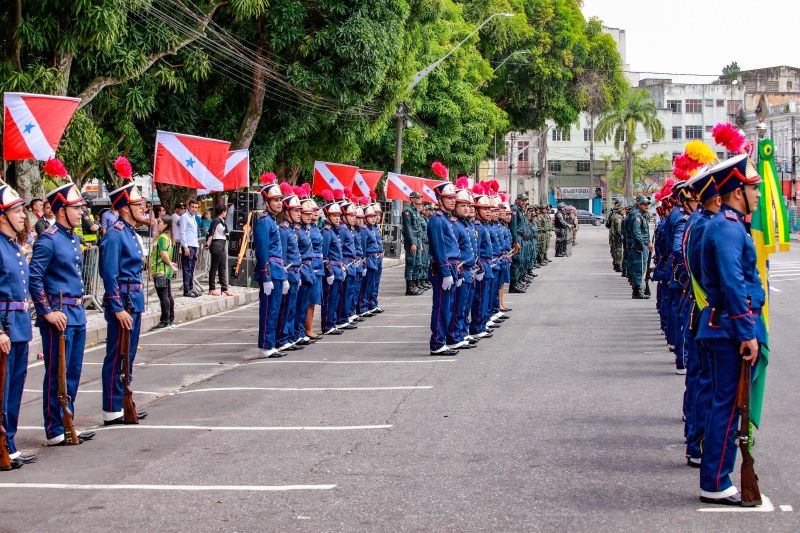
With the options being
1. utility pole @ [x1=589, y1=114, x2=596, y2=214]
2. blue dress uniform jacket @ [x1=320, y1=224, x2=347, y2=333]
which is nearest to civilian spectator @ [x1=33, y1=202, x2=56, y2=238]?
blue dress uniform jacket @ [x1=320, y1=224, x2=347, y2=333]

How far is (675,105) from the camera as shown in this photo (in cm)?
10088

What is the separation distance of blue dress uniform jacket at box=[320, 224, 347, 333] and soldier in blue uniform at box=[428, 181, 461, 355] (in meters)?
3.14

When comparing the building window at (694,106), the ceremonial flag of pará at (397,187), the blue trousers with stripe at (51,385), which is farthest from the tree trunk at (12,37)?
the building window at (694,106)

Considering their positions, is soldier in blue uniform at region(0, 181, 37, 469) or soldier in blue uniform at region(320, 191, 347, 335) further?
soldier in blue uniform at region(320, 191, 347, 335)

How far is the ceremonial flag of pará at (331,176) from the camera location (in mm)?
27734

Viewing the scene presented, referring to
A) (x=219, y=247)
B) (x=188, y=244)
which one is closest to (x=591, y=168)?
(x=219, y=247)

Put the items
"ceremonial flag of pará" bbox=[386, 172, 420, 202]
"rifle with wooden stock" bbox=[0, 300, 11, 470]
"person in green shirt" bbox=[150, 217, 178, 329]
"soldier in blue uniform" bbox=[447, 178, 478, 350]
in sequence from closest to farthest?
"rifle with wooden stock" bbox=[0, 300, 11, 470] < "soldier in blue uniform" bbox=[447, 178, 478, 350] < "person in green shirt" bbox=[150, 217, 178, 329] < "ceremonial flag of pará" bbox=[386, 172, 420, 202]

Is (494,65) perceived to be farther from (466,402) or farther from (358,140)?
(466,402)

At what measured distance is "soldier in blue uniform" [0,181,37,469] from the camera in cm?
796

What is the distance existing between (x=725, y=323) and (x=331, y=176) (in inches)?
864

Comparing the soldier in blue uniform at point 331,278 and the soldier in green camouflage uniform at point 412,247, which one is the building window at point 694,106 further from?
the soldier in blue uniform at point 331,278

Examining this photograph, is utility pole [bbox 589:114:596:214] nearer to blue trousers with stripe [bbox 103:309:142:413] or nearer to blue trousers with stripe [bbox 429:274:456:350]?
blue trousers with stripe [bbox 429:274:456:350]

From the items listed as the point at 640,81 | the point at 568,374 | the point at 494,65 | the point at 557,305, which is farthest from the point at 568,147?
the point at 568,374

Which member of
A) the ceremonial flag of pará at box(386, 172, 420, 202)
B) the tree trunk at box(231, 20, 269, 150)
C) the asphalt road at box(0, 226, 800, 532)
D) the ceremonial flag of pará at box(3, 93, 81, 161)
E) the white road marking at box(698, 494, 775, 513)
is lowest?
the white road marking at box(698, 494, 775, 513)
